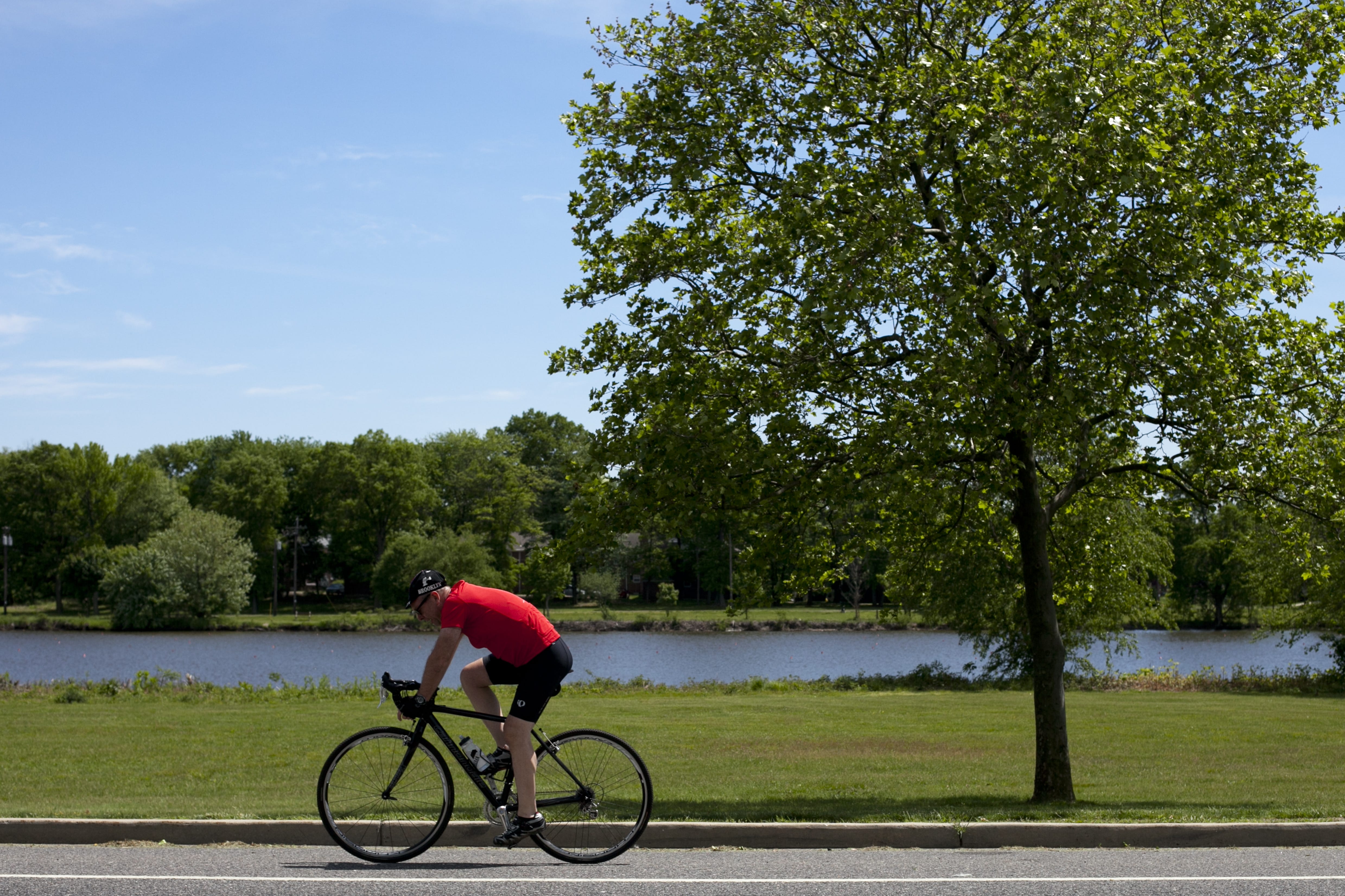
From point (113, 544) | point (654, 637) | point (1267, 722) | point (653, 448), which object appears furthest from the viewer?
point (113, 544)

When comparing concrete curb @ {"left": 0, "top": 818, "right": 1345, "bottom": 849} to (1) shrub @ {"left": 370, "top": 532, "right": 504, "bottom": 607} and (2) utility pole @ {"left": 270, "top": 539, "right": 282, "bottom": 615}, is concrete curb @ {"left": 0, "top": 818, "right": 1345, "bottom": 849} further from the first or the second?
(2) utility pole @ {"left": 270, "top": 539, "right": 282, "bottom": 615}

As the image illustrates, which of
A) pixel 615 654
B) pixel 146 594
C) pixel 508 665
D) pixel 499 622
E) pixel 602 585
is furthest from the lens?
pixel 602 585

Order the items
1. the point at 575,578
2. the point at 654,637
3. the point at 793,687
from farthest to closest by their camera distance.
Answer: the point at 575,578 < the point at 654,637 < the point at 793,687

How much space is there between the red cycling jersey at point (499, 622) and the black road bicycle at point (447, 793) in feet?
1.72

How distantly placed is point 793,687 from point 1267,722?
45.0ft

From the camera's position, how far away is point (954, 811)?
35.5 feet

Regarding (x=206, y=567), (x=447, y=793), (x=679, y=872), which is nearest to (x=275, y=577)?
(x=206, y=567)

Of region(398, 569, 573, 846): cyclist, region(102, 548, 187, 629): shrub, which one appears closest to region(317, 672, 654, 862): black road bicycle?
region(398, 569, 573, 846): cyclist

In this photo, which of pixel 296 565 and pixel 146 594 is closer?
pixel 146 594

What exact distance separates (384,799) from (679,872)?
1984 mm

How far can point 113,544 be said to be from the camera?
101125mm

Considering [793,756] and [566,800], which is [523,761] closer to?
[566,800]

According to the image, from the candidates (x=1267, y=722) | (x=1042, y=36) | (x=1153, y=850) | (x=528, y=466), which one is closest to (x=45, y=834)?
(x=1153, y=850)

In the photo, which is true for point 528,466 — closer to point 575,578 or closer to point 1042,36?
point 575,578
